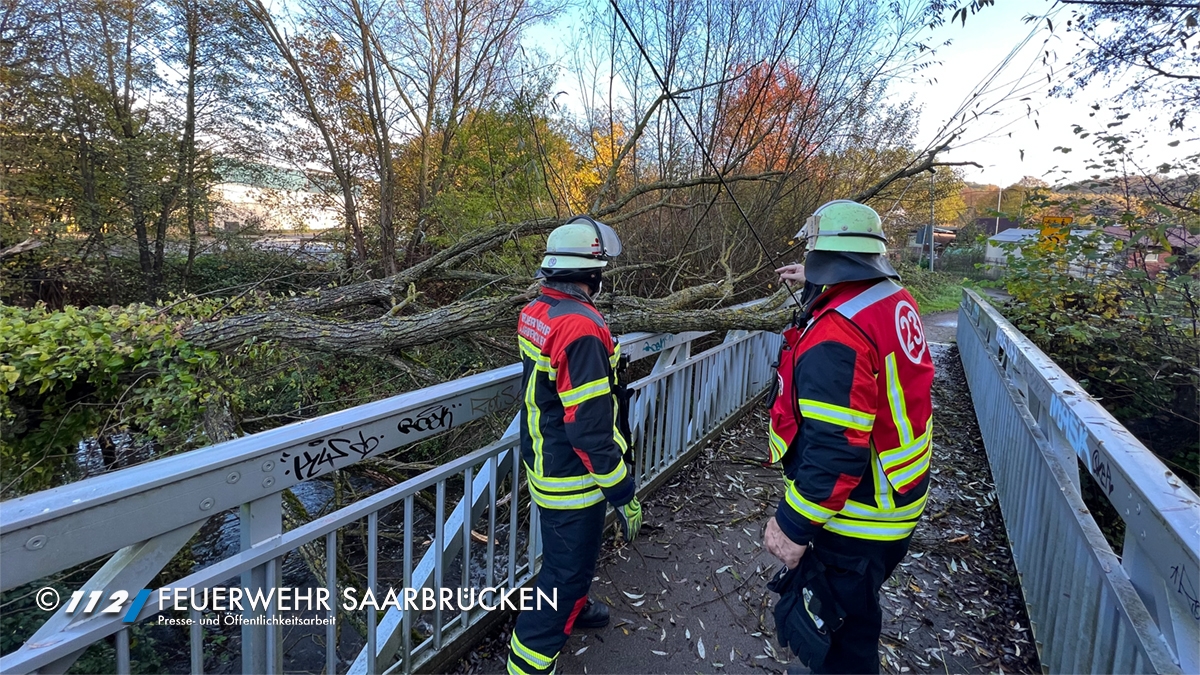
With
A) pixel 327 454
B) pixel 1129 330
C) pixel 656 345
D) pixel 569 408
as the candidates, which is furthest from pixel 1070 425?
pixel 1129 330

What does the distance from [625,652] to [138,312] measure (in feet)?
13.8

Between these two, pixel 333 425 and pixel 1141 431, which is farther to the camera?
pixel 1141 431

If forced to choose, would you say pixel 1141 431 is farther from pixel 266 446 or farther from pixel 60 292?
pixel 60 292

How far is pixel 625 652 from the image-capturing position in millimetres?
2490

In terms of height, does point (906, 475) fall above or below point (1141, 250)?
below

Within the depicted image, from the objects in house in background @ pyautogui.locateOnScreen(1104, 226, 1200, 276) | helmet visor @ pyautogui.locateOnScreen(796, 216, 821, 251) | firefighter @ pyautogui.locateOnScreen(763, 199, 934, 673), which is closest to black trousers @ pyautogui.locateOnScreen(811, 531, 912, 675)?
firefighter @ pyautogui.locateOnScreen(763, 199, 934, 673)

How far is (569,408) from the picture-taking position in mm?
1998

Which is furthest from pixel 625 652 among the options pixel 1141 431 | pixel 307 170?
pixel 307 170

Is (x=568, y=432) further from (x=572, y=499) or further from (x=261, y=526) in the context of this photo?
(x=261, y=526)

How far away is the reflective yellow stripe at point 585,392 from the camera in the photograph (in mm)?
1979

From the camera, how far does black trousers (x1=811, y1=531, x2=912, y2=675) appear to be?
1.86 metres

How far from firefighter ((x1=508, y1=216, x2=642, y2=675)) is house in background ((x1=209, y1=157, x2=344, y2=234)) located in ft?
36.7

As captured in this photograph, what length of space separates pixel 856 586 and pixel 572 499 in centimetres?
105

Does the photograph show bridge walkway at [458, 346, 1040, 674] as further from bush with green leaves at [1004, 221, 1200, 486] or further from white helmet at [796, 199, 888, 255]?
white helmet at [796, 199, 888, 255]
